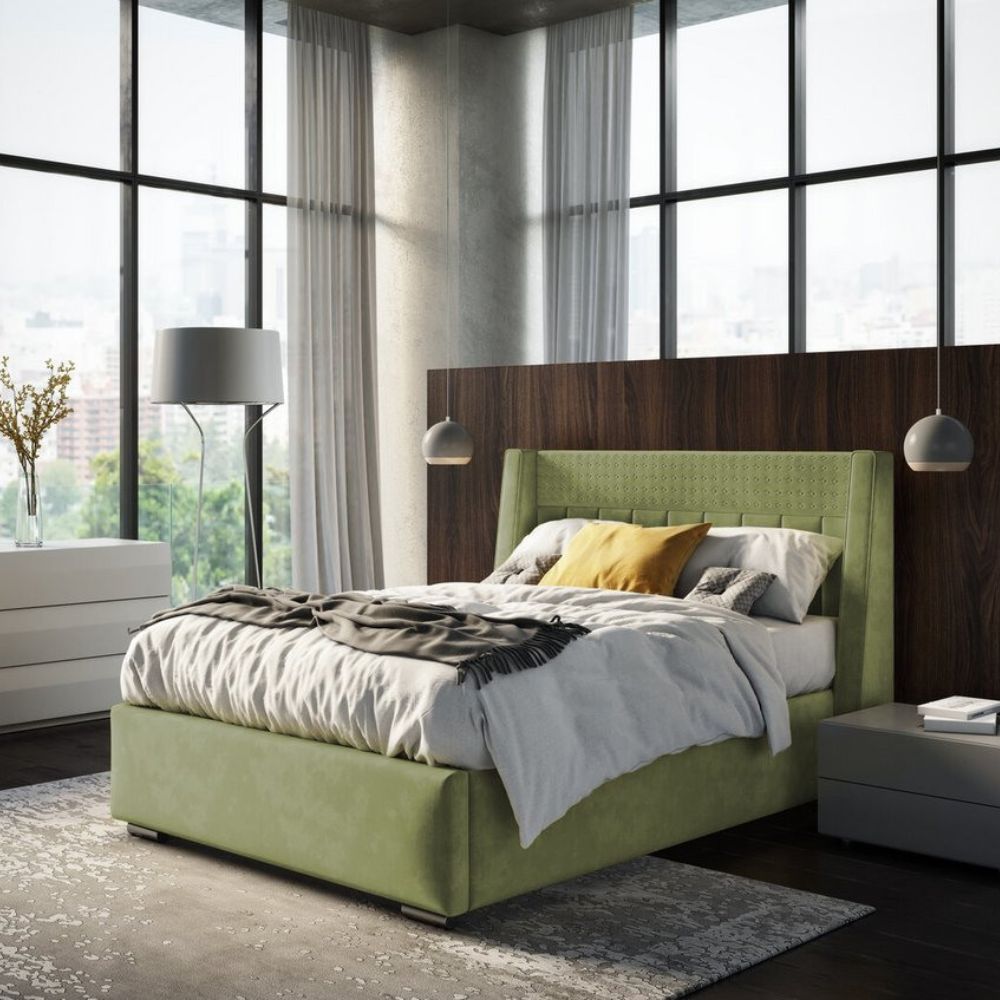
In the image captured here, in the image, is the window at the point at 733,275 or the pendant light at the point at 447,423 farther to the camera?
the window at the point at 733,275

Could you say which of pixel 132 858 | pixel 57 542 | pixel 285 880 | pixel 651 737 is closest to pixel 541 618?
pixel 651 737

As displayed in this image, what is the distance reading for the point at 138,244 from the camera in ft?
22.3

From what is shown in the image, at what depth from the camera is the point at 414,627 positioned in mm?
3748

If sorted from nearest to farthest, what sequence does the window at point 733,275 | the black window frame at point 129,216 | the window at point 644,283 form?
the black window frame at point 129,216 < the window at point 733,275 < the window at point 644,283

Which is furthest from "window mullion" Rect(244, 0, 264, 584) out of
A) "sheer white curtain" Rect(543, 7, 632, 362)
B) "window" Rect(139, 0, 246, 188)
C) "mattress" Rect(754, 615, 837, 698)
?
"mattress" Rect(754, 615, 837, 698)

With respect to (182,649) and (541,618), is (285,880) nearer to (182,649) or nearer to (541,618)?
(182,649)

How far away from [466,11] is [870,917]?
17.0 ft

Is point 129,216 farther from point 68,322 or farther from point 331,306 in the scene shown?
point 331,306

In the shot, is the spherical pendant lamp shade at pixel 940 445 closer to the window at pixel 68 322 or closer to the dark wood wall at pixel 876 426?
the dark wood wall at pixel 876 426

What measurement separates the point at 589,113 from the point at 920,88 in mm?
1746

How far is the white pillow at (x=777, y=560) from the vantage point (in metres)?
4.68

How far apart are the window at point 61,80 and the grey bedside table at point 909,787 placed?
4307mm

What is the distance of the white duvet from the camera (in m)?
3.39

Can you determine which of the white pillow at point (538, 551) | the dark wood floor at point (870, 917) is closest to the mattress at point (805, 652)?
the dark wood floor at point (870, 917)
